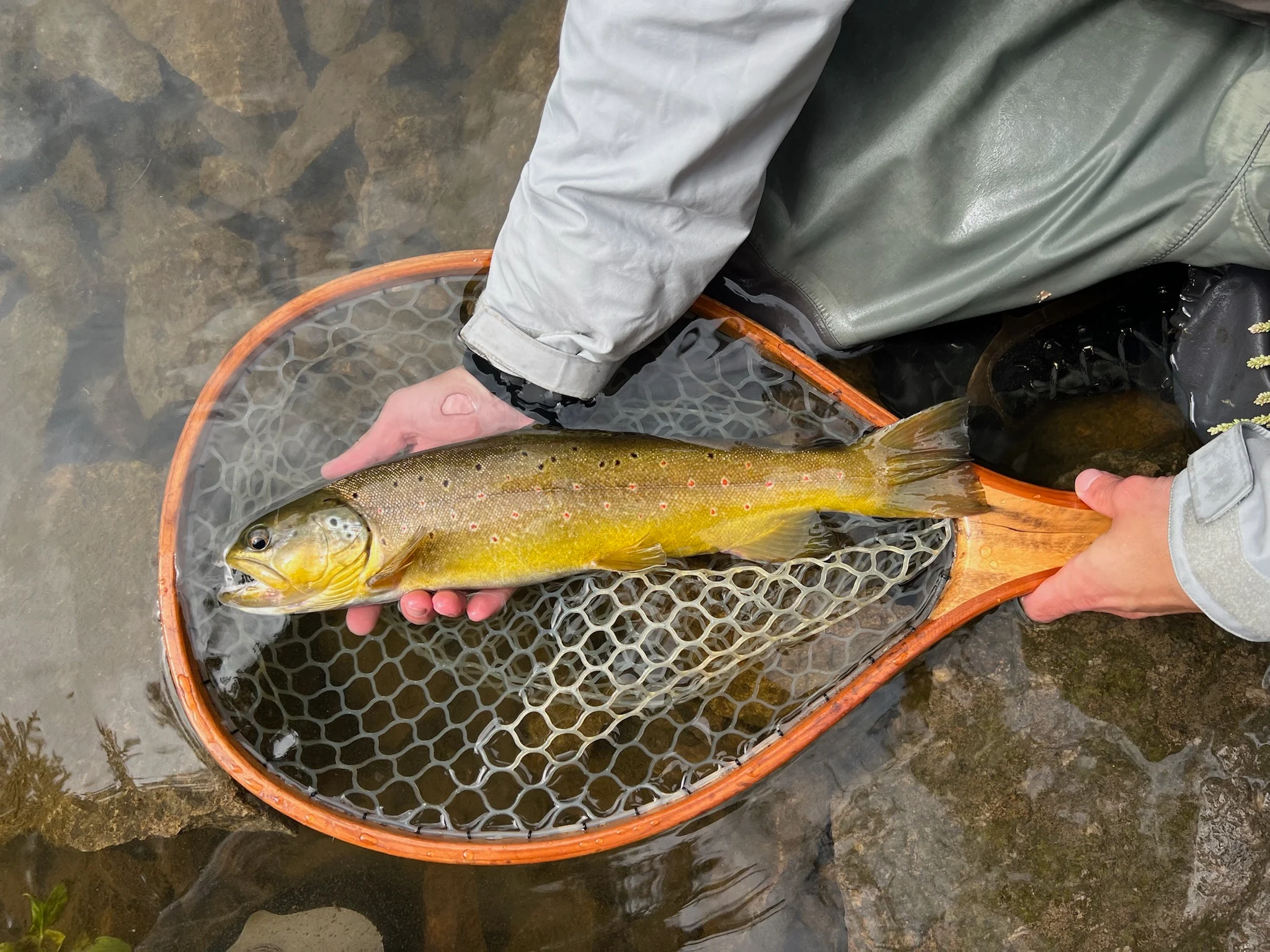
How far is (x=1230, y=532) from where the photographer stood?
186cm

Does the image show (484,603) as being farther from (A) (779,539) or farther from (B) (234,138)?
(B) (234,138)

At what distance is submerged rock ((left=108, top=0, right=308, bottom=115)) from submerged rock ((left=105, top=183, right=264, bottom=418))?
506 mm

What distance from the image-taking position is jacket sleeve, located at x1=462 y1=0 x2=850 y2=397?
1.49 meters

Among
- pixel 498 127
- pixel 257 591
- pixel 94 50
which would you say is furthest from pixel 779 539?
pixel 94 50

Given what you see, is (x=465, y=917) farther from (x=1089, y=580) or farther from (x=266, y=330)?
(x=1089, y=580)

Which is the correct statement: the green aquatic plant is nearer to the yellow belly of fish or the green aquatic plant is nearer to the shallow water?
the shallow water

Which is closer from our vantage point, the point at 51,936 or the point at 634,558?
the point at 634,558

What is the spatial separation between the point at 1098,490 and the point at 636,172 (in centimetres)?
168

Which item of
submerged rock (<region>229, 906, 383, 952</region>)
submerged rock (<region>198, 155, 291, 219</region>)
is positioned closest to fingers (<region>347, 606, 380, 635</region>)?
submerged rock (<region>229, 906, 383, 952</region>)

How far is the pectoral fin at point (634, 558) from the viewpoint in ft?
7.73

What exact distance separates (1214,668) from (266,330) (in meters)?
3.15

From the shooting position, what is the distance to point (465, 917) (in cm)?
284

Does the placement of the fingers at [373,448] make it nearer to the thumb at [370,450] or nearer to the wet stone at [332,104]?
the thumb at [370,450]

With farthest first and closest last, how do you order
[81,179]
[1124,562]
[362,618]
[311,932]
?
[81,179]
[311,932]
[362,618]
[1124,562]
